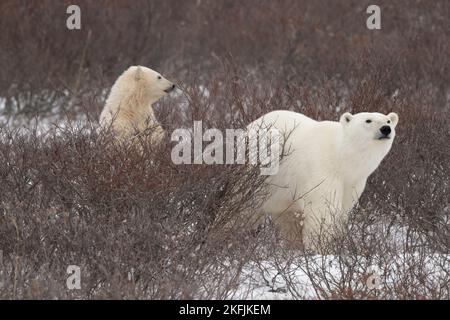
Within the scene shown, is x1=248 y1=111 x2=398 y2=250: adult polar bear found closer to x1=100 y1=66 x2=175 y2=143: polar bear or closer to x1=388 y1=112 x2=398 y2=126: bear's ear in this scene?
x1=388 y1=112 x2=398 y2=126: bear's ear

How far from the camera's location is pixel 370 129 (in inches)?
184

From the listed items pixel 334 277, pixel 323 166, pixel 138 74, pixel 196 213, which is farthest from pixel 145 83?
pixel 334 277

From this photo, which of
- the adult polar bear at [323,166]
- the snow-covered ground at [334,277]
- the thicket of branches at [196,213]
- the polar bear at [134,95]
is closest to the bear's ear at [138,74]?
the polar bear at [134,95]

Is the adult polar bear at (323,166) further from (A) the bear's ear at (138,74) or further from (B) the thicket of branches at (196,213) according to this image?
(A) the bear's ear at (138,74)

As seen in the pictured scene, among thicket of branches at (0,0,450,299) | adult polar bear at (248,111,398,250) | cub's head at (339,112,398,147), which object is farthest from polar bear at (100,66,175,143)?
cub's head at (339,112,398,147)

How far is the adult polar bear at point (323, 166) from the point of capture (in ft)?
15.4

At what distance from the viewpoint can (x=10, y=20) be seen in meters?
11.0

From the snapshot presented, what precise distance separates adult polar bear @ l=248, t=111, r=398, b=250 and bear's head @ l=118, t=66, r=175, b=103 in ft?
4.61

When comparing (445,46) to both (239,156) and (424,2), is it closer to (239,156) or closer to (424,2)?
(424,2)

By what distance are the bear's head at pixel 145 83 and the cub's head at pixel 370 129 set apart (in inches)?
69.0

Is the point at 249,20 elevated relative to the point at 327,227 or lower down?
elevated
